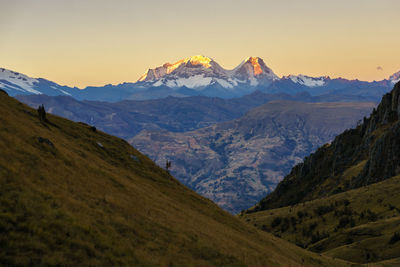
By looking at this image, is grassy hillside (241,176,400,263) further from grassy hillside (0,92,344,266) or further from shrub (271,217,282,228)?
grassy hillside (0,92,344,266)

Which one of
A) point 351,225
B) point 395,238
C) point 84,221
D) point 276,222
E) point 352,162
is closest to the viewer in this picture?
point 84,221

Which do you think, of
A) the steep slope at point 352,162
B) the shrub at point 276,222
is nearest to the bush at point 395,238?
the shrub at point 276,222

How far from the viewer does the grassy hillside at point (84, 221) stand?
67.8 feet

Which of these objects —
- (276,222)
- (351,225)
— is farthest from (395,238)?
(276,222)

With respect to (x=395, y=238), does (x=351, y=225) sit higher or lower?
lower

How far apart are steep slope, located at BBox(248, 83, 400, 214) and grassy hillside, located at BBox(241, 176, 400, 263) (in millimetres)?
26119

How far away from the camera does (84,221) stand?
81.6 ft

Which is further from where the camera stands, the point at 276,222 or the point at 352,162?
the point at 352,162

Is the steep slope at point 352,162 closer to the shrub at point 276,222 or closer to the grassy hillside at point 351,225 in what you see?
the grassy hillside at point 351,225

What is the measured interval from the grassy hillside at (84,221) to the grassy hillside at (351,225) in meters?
9.75

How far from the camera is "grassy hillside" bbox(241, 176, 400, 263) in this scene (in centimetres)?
5519

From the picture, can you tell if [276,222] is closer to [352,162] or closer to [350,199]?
[350,199]

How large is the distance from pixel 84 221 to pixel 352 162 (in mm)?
144777

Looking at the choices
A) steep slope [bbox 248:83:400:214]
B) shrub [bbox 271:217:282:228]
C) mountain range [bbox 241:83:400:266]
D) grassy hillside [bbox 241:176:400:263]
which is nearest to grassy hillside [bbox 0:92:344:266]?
grassy hillside [bbox 241:176:400:263]
